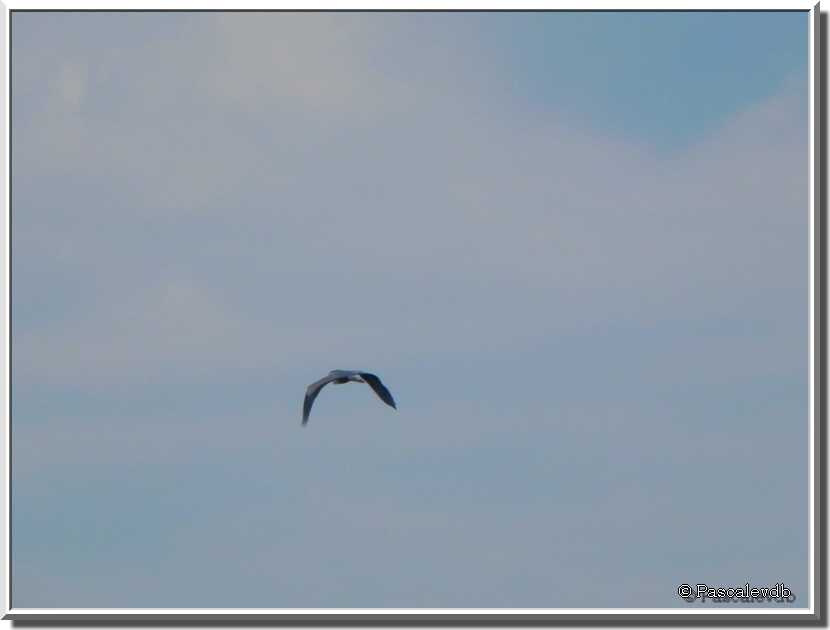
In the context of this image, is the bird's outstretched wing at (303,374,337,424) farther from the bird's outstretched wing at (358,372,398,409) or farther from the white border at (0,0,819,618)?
the white border at (0,0,819,618)

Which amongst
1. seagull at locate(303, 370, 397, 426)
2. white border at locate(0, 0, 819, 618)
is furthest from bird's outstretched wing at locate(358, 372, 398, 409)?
white border at locate(0, 0, 819, 618)

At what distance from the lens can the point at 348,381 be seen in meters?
48.2

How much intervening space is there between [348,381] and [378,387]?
124cm

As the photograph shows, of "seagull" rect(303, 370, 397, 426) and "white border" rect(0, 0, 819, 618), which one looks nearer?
"white border" rect(0, 0, 819, 618)

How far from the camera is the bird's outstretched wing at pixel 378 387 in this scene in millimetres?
47562

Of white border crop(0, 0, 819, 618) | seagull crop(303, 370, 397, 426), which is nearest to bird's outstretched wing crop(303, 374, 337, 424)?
seagull crop(303, 370, 397, 426)

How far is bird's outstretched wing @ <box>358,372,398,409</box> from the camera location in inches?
1873
